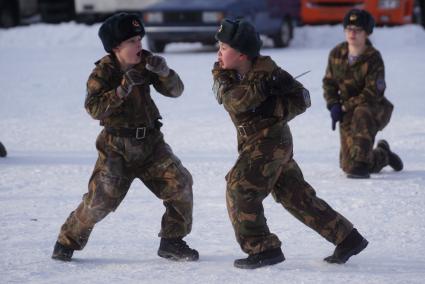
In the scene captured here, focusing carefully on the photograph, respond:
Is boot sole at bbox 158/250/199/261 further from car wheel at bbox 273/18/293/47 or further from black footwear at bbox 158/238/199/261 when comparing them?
car wheel at bbox 273/18/293/47

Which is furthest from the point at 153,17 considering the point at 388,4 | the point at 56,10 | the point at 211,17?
the point at 56,10

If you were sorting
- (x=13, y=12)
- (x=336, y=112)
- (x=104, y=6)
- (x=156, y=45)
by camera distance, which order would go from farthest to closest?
(x=13, y=12) → (x=104, y=6) → (x=156, y=45) → (x=336, y=112)

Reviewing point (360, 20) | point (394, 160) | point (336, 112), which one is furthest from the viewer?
point (394, 160)

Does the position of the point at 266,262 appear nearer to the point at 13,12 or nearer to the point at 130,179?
the point at 130,179

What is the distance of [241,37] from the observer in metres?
5.39

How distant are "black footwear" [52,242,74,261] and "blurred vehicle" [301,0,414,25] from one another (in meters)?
15.7

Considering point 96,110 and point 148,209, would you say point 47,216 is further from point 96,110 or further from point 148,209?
point 96,110

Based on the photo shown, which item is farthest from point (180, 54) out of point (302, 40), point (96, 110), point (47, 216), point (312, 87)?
point (96, 110)

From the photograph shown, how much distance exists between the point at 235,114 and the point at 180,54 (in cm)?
1354

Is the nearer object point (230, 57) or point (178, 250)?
point (230, 57)

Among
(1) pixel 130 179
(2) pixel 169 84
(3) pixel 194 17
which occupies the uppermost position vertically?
(2) pixel 169 84

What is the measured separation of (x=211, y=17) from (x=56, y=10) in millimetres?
7398

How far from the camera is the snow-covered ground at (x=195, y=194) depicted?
220 inches

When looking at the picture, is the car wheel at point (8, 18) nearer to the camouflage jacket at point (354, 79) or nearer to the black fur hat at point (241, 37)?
the camouflage jacket at point (354, 79)
